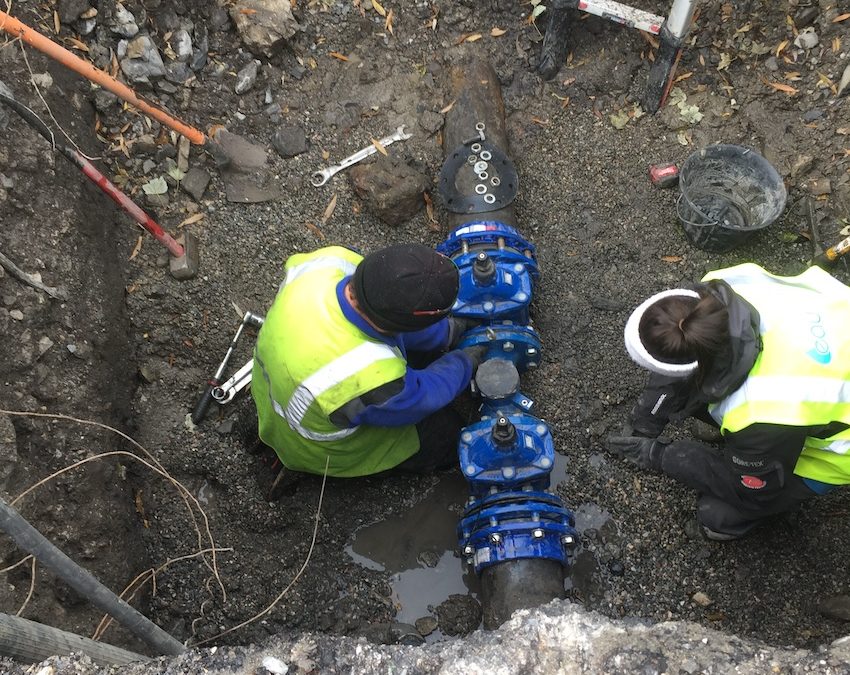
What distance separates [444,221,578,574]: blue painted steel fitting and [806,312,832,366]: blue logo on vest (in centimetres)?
109

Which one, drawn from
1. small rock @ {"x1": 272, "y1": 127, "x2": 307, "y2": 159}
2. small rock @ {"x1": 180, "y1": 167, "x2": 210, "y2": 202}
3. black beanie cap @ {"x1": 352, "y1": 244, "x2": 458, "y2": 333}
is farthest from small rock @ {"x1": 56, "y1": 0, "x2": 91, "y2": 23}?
black beanie cap @ {"x1": 352, "y1": 244, "x2": 458, "y2": 333}

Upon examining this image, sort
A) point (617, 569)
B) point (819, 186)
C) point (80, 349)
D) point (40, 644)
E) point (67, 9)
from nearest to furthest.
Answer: point (40, 644), point (80, 349), point (617, 569), point (67, 9), point (819, 186)

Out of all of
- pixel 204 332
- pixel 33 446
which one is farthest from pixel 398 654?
pixel 204 332

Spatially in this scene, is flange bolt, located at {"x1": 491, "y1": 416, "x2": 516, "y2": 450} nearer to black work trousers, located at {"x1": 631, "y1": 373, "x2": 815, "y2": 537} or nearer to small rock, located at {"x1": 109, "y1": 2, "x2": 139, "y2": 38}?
black work trousers, located at {"x1": 631, "y1": 373, "x2": 815, "y2": 537}

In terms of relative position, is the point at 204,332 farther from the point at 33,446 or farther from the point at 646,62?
the point at 646,62

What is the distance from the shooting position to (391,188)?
11.8 ft

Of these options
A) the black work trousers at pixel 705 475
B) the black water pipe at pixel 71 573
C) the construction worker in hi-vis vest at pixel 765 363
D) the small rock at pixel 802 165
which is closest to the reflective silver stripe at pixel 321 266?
the construction worker in hi-vis vest at pixel 765 363

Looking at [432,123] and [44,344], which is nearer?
[44,344]

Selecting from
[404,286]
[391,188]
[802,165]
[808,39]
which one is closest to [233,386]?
[391,188]

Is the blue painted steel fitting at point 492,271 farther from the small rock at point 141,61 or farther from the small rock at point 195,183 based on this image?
the small rock at point 141,61

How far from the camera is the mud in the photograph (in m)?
2.84

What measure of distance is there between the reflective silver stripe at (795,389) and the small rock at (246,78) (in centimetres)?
317

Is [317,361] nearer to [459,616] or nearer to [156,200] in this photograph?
[459,616]

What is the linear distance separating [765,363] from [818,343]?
19cm
